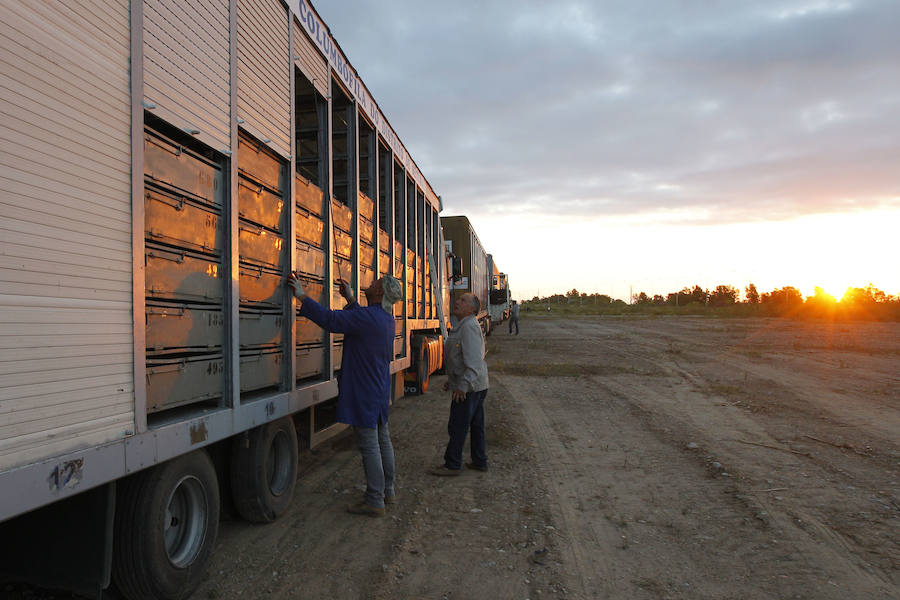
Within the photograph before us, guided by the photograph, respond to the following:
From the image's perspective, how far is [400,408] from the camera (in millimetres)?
8812

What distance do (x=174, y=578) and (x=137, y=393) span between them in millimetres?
1060

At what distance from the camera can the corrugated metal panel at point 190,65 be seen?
8.41 feet

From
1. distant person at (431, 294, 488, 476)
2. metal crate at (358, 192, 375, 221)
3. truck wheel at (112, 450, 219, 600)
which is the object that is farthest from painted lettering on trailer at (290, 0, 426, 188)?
truck wheel at (112, 450, 219, 600)

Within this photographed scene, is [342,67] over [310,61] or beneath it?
over

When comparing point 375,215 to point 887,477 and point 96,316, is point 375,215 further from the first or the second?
point 887,477

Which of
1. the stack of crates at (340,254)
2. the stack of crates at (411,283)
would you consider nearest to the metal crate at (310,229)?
the stack of crates at (340,254)

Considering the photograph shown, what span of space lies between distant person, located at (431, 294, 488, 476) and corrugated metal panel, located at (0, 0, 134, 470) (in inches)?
129

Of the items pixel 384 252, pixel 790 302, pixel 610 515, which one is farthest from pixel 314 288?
pixel 790 302

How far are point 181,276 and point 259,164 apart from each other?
1091 mm

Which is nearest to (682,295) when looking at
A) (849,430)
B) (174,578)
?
(849,430)

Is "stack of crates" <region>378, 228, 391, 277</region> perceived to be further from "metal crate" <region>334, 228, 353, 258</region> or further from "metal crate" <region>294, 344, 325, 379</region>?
"metal crate" <region>294, 344, 325, 379</region>

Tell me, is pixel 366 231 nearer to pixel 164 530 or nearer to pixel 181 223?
pixel 181 223

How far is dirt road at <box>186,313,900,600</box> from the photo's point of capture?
3295 millimetres

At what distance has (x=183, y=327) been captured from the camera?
109 inches
